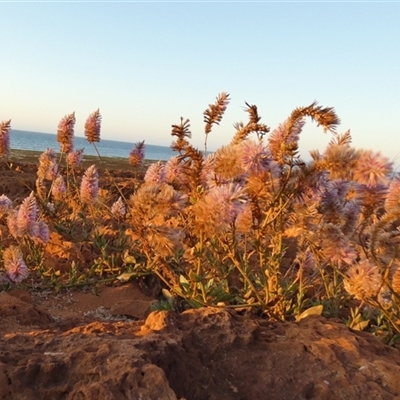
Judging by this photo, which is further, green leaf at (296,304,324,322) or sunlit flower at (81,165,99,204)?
sunlit flower at (81,165,99,204)

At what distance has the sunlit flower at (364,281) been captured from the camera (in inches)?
101

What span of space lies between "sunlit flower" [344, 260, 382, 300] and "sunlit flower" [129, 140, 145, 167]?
2783 millimetres

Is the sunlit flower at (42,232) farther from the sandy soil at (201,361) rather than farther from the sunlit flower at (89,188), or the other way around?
the sandy soil at (201,361)

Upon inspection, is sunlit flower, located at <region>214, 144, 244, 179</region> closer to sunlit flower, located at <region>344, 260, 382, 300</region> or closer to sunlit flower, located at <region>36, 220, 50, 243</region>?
sunlit flower, located at <region>344, 260, 382, 300</region>

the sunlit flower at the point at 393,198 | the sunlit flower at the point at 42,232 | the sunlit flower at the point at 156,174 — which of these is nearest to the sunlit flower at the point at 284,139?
the sunlit flower at the point at 393,198

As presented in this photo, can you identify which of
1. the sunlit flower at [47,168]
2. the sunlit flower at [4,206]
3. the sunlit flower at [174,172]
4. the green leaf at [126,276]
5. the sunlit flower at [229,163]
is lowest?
the green leaf at [126,276]

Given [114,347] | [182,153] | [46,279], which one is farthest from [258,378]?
[46,279]

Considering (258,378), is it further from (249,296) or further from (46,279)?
(46,279)

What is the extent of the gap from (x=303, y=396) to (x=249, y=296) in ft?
4.68

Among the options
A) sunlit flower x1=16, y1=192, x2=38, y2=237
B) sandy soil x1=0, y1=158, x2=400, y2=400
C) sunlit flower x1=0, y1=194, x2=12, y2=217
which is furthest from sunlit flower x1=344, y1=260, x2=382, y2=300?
sunlit flower x1=0, y1=194, x2=12, y2=217

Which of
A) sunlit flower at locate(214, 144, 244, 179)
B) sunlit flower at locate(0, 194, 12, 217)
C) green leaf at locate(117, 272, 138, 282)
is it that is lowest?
green leaf at locate(117, 272, 138, 282)

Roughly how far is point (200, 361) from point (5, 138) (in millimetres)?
3580

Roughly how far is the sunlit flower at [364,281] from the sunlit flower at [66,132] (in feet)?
11.2

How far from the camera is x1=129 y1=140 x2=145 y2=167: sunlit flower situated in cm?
498
